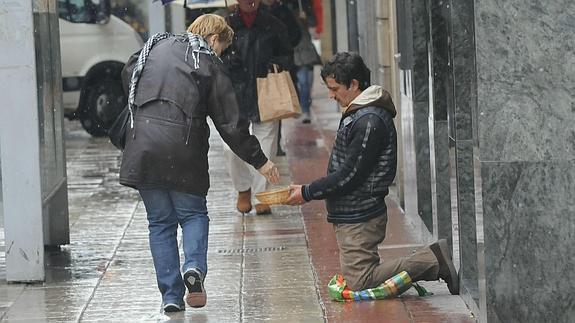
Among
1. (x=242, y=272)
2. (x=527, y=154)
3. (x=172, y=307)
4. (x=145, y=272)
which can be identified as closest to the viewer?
(x=527, y=154)

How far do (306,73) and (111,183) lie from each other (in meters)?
5.77

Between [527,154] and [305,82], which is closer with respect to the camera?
[527,154]

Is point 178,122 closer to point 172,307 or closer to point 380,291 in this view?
point 172,307

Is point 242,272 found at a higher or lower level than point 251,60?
lower

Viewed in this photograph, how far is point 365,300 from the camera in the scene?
7.60 m

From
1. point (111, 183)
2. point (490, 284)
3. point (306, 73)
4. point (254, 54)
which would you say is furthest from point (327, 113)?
point (490, 284)

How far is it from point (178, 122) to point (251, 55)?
3.68 metres

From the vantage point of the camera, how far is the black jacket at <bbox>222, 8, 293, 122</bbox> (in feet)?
35.8

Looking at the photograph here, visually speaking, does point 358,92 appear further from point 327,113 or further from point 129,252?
point 327,113

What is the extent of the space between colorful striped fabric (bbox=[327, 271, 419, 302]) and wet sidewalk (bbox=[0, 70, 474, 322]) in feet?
0.16

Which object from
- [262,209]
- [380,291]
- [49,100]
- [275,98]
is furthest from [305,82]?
[380,291]

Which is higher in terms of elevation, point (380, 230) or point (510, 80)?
point (510, 80)

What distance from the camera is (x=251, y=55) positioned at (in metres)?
10.9

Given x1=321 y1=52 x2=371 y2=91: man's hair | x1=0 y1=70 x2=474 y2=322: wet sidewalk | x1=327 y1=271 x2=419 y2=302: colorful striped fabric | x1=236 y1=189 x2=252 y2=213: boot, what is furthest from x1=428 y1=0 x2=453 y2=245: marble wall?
x1=236 y1=189 x2=252 y2=213: boot
